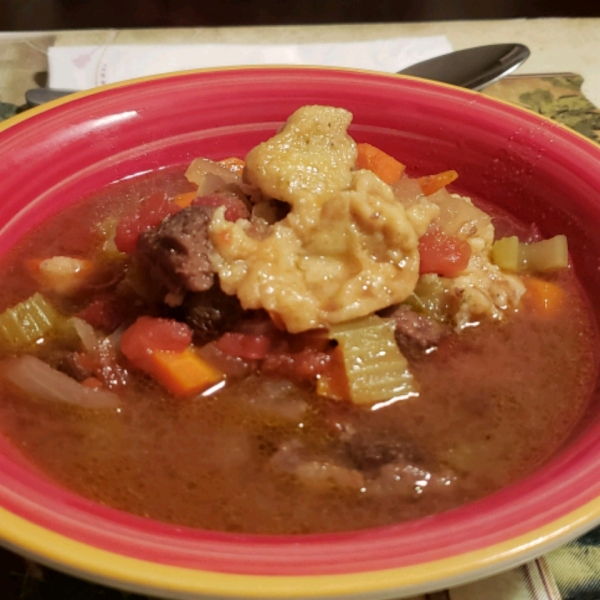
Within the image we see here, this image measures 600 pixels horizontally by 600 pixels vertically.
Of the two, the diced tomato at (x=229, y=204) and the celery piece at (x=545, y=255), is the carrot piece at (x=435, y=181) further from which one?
the diced tomato at (x=229, y=204)

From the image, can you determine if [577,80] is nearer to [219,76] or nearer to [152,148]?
[219,76]

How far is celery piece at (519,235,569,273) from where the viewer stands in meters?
2.02

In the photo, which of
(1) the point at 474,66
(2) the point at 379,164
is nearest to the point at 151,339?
(2) the point at 379,164

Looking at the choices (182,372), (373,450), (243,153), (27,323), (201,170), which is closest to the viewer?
(373,450)

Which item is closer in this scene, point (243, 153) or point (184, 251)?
point (184, 251)

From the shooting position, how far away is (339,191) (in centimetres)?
170

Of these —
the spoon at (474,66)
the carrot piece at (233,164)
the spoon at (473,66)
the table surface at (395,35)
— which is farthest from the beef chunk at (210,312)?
the table surface at (395,35)

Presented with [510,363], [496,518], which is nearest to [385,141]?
[510,363]

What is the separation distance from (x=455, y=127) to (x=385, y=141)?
0.26 m

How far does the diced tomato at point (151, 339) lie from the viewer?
164cm

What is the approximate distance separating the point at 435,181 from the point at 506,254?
388 mm

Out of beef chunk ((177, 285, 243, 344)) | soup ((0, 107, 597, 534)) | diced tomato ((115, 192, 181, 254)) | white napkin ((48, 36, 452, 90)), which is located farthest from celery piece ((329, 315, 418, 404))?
white napkin ((48, 36, 452, 90))

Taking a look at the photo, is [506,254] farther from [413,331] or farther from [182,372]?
[182,372]

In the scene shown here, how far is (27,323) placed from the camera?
68.1 inches
